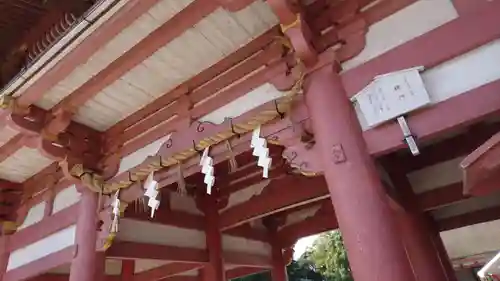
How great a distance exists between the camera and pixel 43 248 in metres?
4.39

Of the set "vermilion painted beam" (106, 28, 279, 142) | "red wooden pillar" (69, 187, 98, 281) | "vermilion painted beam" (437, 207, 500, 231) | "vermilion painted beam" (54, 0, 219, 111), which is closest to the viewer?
"vermilion painted beam" (54, 0, 219, 111)

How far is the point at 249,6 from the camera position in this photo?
2814 millimetres

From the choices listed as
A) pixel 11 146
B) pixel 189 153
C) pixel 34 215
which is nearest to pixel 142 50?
pixel 189 153

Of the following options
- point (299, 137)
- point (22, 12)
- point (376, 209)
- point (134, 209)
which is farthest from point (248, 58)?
point (22, 12)

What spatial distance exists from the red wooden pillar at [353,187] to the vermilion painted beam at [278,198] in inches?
83.4

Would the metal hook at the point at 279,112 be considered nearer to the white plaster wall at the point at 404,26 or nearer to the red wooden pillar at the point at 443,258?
the white plaster wall at the point at 404,26

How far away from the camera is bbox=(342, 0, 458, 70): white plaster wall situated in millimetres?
2330

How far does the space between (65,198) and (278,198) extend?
2694mm

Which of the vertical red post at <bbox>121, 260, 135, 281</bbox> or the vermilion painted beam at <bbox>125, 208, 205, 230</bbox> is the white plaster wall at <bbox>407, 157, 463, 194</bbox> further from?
the vertical red post at <bbox>121, 260, 135, 281</bbox>

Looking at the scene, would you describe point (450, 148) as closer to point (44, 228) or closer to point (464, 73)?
point (464, 73)

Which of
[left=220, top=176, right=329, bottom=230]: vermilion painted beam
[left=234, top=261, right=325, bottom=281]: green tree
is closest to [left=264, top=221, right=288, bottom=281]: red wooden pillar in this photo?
[left=220, top=176, right=329, bottom=230]: vermilion painted beam

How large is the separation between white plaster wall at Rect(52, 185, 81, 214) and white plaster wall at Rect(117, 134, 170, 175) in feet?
2.58

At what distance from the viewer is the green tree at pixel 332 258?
42.3 ft

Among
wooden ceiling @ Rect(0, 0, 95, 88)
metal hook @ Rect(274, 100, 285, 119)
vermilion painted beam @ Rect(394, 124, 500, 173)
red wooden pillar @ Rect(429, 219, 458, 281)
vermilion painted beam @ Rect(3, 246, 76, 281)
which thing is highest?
wooden ceiling @ Rect(0, 0, 95, 88)
